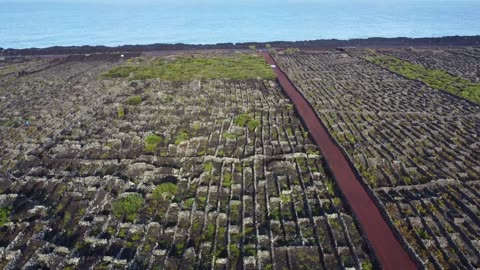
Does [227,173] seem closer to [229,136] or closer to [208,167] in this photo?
[208,167]

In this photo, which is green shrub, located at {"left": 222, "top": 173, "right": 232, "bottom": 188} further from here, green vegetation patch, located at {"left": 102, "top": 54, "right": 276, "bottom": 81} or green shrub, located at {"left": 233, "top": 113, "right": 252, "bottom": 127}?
green vegetation patch, located at {"left": 102, "top": 54, "right": 276, "bottom": 81}

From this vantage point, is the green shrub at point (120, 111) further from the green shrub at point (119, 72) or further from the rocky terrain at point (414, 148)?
the rocky terrain at point (414, 148)

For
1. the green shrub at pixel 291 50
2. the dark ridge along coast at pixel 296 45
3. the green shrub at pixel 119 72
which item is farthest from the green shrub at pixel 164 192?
the dark ridge along coast at pixel 296 45

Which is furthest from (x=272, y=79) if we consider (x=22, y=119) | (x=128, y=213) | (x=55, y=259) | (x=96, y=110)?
(x=55, y=259)

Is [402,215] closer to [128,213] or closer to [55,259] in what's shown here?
[128,213]

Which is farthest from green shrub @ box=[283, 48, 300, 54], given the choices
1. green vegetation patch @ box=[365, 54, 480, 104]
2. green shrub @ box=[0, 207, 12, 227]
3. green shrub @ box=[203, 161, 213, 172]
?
green shrub @ box=[0, 207, 12, 227]

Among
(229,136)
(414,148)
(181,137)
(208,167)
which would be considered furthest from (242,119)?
(414,148)
